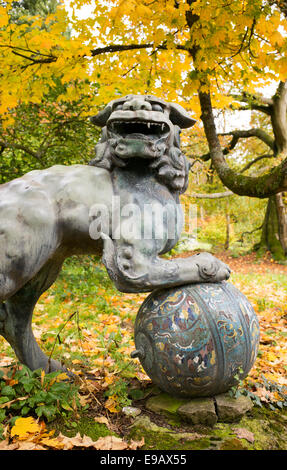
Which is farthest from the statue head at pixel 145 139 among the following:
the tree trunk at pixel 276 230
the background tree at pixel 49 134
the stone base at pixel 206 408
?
the tree trunk at pixel 276 230

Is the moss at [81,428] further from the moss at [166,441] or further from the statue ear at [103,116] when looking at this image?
the statue ear at [103,116]

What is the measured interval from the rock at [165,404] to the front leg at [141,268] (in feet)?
2.75

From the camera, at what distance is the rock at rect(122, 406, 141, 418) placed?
2.61 m

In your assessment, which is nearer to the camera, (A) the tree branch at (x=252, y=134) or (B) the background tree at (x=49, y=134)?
(B) the background tree at (x=49, y=134)

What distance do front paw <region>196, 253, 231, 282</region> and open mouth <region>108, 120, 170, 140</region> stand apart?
2.92 feet

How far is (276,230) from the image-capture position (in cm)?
1412

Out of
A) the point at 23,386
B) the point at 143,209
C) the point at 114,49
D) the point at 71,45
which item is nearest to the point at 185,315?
the point at 143,209

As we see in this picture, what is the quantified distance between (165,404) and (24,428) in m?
0.94

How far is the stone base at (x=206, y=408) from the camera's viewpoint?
2.49 metres

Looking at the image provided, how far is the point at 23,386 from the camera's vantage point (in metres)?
2.56

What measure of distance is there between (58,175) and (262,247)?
12811 millimetres

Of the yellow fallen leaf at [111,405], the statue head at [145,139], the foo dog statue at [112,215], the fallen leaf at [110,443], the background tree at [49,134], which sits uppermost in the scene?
the background tree at [49,134]
